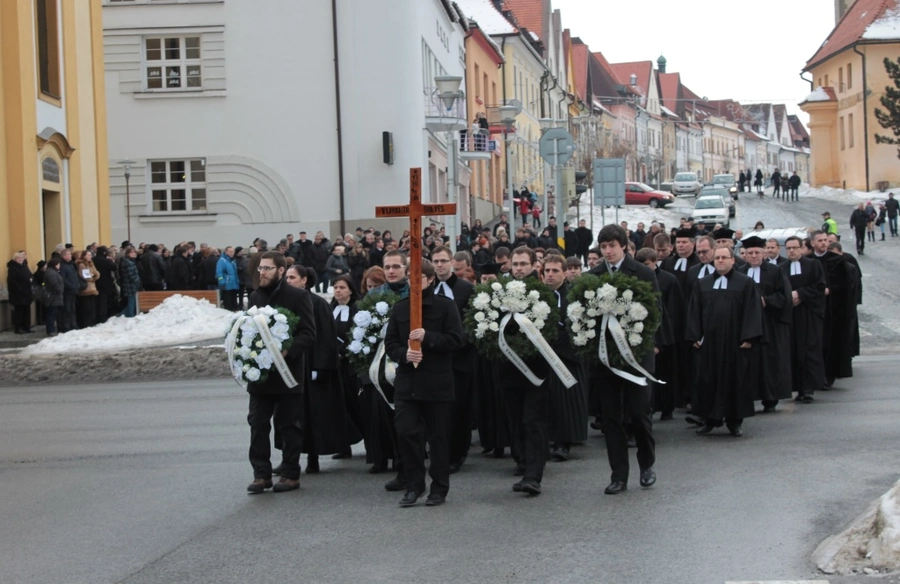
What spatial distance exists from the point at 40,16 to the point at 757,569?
85.5ft

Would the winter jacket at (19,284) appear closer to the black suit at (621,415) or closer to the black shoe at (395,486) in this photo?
the black shoe at (395,486)

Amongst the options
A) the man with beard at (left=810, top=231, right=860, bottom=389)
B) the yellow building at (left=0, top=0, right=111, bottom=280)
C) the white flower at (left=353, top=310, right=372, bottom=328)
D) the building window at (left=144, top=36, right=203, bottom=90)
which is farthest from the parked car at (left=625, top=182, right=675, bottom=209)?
the white flower at (left=353, top=310, right=372, bottom=328)

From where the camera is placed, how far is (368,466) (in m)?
11.1

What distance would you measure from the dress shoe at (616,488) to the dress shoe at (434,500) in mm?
1230

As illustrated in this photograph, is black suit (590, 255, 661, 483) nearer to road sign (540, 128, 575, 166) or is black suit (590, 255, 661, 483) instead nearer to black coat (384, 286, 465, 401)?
black coat (384, 286, 465, 401)

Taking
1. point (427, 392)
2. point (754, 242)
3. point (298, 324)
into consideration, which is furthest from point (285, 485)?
point (754, 242)

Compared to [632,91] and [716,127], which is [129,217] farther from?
[716,127]

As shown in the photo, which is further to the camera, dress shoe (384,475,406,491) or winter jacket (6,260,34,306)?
winter jacket (6,260,34,306)

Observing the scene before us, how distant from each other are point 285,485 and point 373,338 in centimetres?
138

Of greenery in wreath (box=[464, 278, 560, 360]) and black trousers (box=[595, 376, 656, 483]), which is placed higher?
greenery in wreath (box=[464, 278, 560, 360])

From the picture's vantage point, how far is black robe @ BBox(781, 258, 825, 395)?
49.1 ft

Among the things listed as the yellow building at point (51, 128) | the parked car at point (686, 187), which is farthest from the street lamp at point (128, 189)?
the parked car at point (686, 187)

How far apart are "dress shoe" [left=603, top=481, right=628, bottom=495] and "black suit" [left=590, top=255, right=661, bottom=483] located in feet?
0.10

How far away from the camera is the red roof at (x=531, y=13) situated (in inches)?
3159
